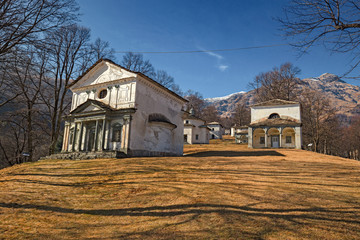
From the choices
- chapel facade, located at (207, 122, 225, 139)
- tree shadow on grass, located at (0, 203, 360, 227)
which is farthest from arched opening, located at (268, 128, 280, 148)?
tree shadow on grass, located at (0, 203, 360, 227)

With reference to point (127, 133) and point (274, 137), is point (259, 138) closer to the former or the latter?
point (274, 137)

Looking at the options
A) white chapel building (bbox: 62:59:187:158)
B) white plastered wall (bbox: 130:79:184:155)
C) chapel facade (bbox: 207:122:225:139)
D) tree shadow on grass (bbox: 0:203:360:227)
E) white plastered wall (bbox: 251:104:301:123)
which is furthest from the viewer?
chapel facade (bbox: 207:122:225:139)

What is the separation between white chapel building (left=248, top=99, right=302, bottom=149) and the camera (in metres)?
Result: 30.0

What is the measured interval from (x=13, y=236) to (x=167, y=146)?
1715 cm

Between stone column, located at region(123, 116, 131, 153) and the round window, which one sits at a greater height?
the round window

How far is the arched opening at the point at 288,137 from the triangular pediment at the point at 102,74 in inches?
945

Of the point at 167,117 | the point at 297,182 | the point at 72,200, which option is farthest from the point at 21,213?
the point at 167,117

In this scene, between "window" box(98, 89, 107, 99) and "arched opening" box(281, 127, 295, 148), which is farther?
"arched opening" box(281, 127, 295, 148)

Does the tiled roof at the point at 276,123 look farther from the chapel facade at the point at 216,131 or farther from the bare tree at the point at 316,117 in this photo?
the chapel facade at the point at 216,131

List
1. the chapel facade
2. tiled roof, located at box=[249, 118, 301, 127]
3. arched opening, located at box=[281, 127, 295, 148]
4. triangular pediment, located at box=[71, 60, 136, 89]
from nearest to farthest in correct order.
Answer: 1. triangular pediment, located at box=[71, 60, 136, 89]
2. tiled roof, located at box=[249, 118, 301, 127]
3. arched opening, located at box=[281, 127, 295, 148]
4. the chapel facade

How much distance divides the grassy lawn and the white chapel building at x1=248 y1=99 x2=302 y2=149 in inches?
826

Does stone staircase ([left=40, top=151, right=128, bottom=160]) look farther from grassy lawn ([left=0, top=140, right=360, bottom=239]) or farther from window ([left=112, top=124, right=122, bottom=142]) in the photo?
grassy lawn ([left=0, top=140, right=360, bottom=239])

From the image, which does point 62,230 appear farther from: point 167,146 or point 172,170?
point 167,146

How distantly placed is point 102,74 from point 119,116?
5.90 m
